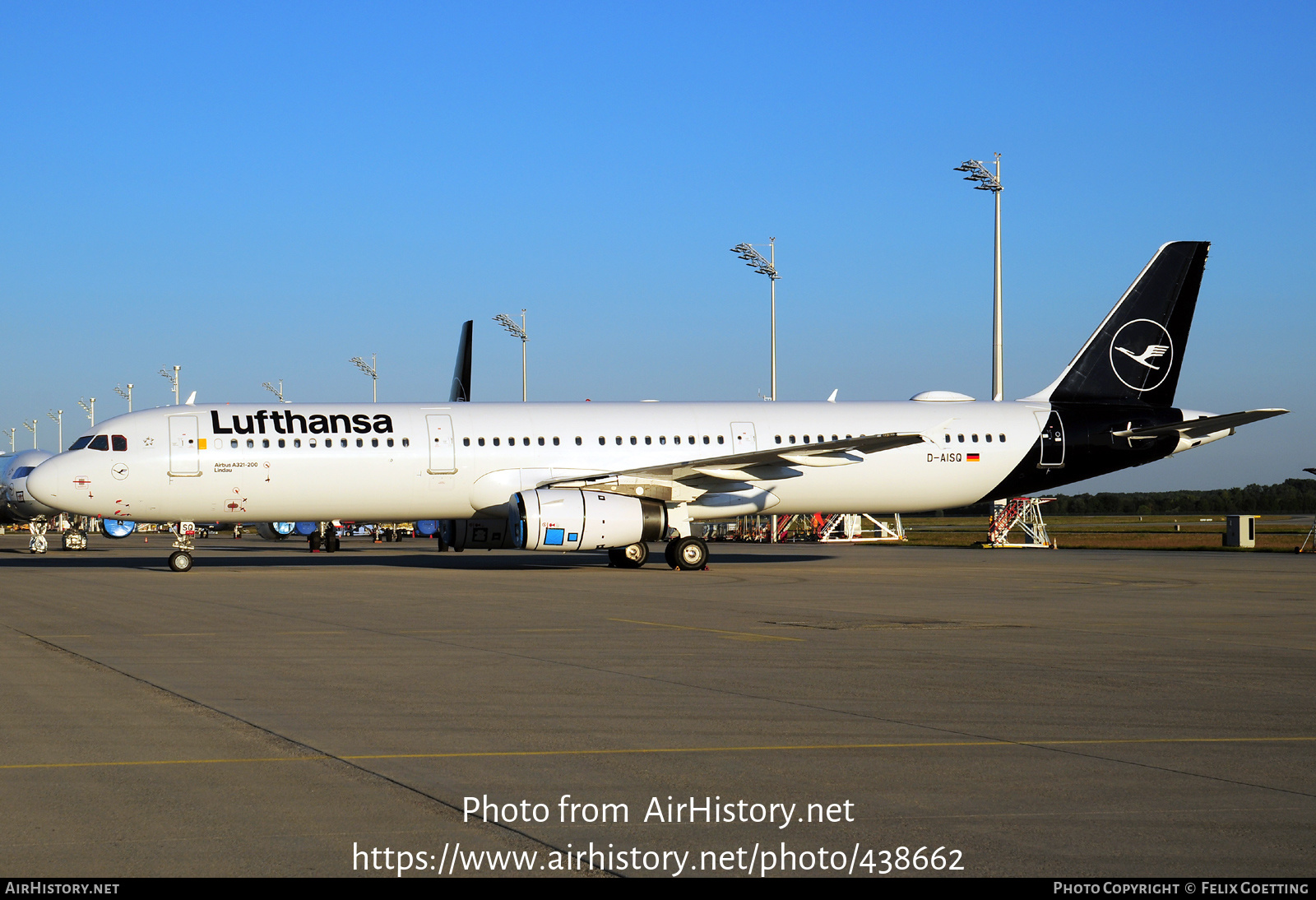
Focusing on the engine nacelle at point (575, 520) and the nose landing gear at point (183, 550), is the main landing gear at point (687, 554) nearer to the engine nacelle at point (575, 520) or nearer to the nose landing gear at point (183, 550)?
the engine nacelle at point (575, 520)

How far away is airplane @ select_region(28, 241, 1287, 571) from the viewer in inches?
1133

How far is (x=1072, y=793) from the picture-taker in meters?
6.49

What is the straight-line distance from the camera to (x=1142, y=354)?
109 feet

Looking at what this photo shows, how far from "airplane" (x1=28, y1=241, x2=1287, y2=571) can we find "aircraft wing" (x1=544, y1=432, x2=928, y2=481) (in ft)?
0.18

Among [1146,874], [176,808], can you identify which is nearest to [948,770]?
[1146,874]

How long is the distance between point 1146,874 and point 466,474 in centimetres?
A: 2529

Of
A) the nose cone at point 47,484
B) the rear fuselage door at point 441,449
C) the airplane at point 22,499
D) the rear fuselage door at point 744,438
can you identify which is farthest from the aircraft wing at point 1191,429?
the airplane at point 22,499

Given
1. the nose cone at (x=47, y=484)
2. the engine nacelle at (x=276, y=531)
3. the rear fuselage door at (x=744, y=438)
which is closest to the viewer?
the nose cone at (x=47, y=484)

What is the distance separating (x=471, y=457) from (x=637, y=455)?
3806 millimetres

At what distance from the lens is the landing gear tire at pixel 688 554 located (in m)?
29.3

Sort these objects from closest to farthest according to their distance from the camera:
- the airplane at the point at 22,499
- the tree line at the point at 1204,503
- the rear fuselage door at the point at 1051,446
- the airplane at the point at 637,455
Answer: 1. the airplane at the point at 637,455
2. the rear fuselage door at the point at 1051,446
3. the airplane at the point at 22,499
4. the tree line at the point at 1204,503

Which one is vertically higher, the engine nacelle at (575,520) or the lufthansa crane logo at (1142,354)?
the lufthansa crane logo at (1142,354)

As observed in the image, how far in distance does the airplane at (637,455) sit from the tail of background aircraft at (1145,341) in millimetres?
47

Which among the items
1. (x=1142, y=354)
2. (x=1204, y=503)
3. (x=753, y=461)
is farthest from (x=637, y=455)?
(x=1204, y=503)
